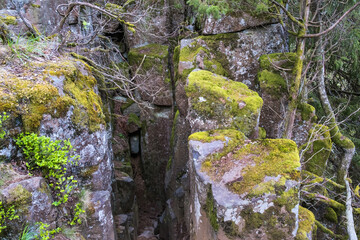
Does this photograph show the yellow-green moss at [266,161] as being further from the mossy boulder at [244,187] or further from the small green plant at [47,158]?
the small green plant at [47,158]

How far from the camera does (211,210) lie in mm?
3246

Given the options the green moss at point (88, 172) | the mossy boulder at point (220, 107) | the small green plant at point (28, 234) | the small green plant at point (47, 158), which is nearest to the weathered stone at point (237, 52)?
the mossy boulder at point (220, 107)

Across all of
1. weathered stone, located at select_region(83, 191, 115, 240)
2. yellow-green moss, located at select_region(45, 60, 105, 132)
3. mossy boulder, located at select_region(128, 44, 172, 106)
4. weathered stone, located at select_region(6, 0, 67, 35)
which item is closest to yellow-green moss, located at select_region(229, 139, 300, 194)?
weathered stone, located at select_region(83, 191, 115, 240)

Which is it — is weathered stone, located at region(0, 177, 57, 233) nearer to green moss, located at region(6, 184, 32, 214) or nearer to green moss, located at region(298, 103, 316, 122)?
green moss, located at region(6, 184, 32, 214)

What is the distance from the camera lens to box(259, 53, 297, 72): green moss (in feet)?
19.5

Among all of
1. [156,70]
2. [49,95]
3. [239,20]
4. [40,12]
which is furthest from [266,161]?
[40,12]

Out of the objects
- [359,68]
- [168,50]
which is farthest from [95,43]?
[359,68]

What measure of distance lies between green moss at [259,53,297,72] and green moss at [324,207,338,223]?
353 centimetres

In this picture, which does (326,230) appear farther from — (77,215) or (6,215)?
(6,215)

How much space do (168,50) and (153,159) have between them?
15.0 ft

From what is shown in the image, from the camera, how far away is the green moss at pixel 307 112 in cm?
599

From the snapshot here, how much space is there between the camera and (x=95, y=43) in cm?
916

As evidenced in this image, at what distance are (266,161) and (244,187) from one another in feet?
1.93

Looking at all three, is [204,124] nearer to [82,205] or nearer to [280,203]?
[280,203]
